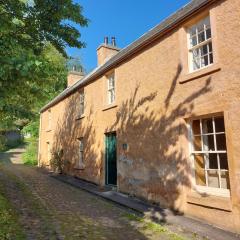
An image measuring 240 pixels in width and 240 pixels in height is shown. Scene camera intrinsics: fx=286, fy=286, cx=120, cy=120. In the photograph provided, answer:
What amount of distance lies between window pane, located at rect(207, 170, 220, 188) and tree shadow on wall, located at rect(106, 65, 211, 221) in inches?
23.0

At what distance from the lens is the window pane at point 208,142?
837 centimetres

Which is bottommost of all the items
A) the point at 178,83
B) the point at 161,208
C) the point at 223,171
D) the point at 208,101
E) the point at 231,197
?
the point at 161,208

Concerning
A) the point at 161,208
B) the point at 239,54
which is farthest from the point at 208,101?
the point at 161,208

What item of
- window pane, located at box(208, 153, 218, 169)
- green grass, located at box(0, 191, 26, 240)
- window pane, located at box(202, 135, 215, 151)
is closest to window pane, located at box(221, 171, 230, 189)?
window pane, located at box(208, 153, 218, 169)

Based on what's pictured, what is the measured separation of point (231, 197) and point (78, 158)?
472 inches

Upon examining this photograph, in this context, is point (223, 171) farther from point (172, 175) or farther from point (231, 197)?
point (172, 175)

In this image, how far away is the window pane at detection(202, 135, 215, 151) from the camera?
837cm

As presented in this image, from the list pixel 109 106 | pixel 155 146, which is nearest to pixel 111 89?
pixel 109 106

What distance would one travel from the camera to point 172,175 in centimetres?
923

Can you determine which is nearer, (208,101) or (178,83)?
(208,101)

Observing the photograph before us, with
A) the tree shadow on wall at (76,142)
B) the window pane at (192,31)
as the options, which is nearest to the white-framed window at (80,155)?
the tree shadow on wall at (76,142)

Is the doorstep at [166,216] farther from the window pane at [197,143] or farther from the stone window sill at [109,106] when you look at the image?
the stone window sill at [109,106]

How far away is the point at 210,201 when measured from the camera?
7680mm

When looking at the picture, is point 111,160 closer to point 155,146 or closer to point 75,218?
point 155,146
